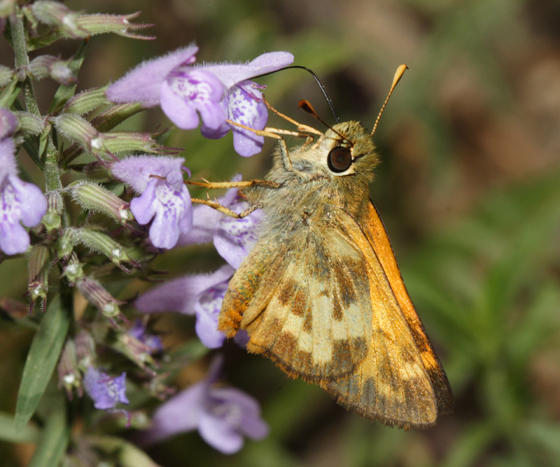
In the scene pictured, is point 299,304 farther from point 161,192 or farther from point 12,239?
point 12,239

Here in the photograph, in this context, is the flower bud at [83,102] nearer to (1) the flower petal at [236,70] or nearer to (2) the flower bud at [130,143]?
(2) the flower bud at [130,143]

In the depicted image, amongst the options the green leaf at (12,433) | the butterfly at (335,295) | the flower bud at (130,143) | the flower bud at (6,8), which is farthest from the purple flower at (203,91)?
the green leaf at (12,433)

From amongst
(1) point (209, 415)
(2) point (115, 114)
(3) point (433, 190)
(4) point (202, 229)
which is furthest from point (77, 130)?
(3) point (433, 190)

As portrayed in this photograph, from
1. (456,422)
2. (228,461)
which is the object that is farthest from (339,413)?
(228,461)

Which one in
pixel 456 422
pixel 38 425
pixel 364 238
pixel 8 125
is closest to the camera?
pixel 8 125

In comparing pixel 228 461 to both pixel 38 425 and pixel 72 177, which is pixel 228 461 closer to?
pixel 38 425

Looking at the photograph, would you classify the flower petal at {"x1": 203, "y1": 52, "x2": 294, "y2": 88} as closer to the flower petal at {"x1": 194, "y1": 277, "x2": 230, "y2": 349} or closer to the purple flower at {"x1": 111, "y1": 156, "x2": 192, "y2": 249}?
the purple flower at {"x1": 111, "y1": 156, "x2": 192, "y2": 249}
